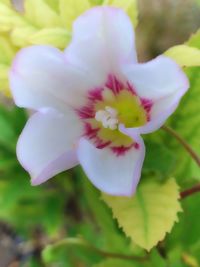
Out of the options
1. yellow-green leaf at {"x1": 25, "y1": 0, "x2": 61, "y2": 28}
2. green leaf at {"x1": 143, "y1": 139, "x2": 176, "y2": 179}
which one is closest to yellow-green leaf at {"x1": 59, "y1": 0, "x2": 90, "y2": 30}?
yellow-green leaf at {"x1": 25, "y1": 0, "x2": 61, "y2": 28}

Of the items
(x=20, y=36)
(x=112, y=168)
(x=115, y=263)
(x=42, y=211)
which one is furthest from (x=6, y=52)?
(x=42, y=211)

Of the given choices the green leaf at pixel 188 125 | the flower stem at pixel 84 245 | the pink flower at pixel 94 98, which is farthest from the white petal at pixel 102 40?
the flower stem at pixel 84 245

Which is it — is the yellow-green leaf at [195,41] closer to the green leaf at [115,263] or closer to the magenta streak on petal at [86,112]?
the magenta streak on petal at [86,112]

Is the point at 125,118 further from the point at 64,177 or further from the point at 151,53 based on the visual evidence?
the point at 151,53

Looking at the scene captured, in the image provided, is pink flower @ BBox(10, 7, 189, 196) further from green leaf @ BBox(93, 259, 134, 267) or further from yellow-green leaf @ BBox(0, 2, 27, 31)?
green leaf @ BBox(93, 259, 134, 267)

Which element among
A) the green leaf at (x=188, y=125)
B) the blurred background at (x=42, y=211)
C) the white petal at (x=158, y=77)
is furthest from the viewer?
the blurred background at (x=42, y=211)

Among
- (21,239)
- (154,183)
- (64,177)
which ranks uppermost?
(154,183)

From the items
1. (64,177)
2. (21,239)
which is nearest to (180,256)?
(64,177)
